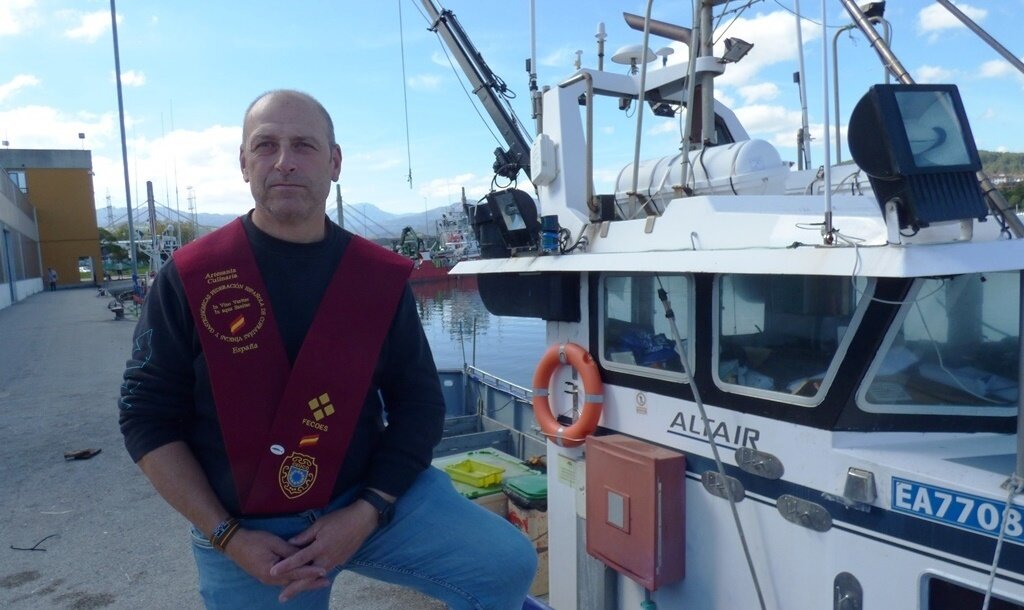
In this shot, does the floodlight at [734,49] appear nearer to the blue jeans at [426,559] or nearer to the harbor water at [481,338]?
the blue jeans at [426,559]

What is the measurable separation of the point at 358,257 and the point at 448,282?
44931 millimetres

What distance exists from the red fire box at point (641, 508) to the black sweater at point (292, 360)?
1548 millimetres

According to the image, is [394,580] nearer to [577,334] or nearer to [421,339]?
[421,339]

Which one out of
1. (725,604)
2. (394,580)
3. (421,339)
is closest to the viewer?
(394,580)

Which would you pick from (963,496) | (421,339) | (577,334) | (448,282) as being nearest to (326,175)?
(421,339)

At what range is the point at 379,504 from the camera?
1.56m

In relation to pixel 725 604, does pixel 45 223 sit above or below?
above

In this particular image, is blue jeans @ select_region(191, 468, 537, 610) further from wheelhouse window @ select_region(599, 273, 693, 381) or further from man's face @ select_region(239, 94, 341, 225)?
wheelhouse window @ select_region(599, 273, 693, 381)

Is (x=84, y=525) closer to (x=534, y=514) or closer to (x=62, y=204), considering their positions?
(x=534, y=514)

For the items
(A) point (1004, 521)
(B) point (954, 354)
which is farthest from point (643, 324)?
(A) point (1004, 521)

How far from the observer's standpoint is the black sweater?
1516mm

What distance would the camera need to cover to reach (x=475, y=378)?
9.66 metres

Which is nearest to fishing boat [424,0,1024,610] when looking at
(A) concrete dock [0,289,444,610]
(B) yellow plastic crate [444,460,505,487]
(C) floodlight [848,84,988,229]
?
(C) floodlight [848,84,988,229]

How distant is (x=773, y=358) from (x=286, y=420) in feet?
6.38
